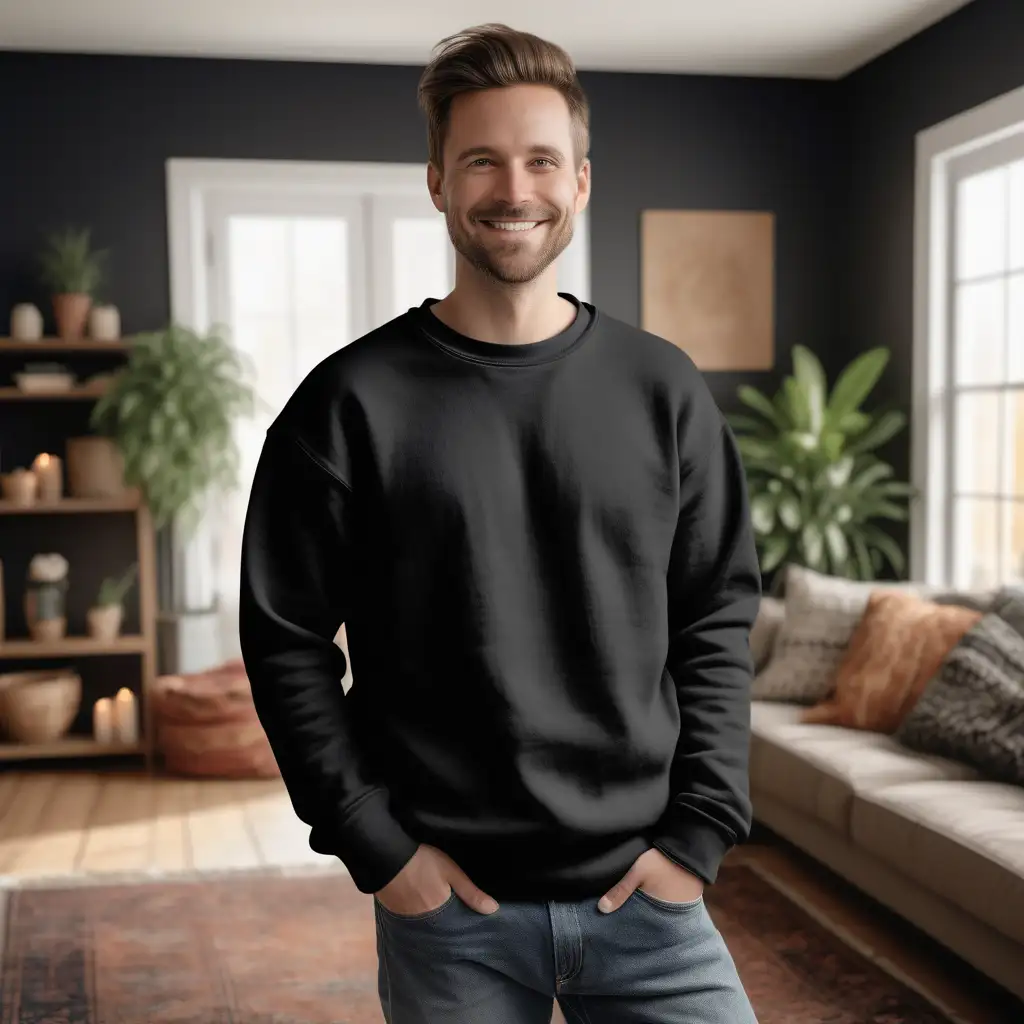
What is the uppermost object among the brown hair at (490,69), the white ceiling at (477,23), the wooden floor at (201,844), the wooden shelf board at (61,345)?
the white ceiling at (477,23)

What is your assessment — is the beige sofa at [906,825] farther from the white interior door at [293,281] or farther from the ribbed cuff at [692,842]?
the white interior door at [293,281]

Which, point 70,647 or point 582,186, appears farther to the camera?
point 70,647

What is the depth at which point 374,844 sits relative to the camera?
1242 millimetres

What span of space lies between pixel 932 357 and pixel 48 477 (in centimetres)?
341

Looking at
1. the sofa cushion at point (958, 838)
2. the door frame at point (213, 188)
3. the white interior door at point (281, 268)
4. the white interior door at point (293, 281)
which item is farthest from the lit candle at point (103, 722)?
the sofa cushion at point (958, 838)

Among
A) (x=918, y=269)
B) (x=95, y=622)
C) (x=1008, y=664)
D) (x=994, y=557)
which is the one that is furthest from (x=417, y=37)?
(x=1008, y=664)

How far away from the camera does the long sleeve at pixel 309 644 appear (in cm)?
125

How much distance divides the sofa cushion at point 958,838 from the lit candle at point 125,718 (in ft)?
9.54

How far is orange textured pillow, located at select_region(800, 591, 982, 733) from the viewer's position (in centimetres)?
367

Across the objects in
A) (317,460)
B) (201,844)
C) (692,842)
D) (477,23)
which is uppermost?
(477,23)

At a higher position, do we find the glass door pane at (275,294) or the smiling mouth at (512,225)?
the glass door pane at (275,294)

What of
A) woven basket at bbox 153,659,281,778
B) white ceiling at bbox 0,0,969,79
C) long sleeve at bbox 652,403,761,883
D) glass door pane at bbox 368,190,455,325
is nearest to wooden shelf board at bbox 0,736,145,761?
woven basket at bbox 153,659,281,778

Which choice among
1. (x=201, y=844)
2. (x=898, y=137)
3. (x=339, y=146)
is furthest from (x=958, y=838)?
(x=339, y=146)

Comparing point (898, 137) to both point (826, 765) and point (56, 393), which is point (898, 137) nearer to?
point (826, 765)
